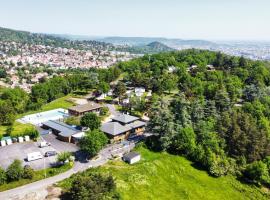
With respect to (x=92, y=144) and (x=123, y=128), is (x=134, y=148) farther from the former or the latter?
(x=92, y=144)

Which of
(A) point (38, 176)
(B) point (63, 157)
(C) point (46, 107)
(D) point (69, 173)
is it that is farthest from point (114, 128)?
(C) point (46, 107)

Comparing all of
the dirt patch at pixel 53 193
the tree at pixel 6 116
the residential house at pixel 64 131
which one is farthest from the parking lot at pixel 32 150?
the tree at pixel 6 116

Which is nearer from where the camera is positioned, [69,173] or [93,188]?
[93,188]

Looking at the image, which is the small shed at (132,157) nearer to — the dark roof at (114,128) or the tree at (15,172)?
the dark roof at (114,128)

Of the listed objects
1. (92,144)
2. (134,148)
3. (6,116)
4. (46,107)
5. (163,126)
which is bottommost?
(46,107)

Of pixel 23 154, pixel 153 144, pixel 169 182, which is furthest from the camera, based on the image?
pixel 153 144

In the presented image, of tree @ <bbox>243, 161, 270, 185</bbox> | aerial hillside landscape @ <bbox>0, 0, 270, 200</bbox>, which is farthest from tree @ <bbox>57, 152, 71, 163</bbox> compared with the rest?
tree @ <bbox>243, 161, 270, 185</bbox>

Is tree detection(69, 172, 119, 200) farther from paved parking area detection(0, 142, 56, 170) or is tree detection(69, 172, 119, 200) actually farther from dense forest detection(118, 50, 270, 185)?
dense forest detection(118, 50, 270, 185)
